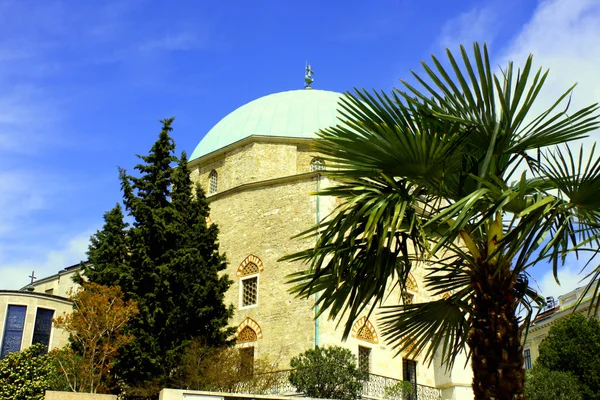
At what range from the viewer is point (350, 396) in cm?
1396

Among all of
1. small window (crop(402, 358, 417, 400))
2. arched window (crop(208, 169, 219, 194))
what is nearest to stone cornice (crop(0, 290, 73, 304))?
arched window (crop(208, 169, 219, 194))

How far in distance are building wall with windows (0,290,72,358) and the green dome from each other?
21.5ft

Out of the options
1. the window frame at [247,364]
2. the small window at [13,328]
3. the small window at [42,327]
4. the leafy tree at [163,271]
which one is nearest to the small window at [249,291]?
the window frame at [247,364]

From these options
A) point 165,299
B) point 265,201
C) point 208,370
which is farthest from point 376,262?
point 265,201

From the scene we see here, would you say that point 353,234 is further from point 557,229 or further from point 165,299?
point 165,299

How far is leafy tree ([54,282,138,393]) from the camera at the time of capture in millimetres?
11891

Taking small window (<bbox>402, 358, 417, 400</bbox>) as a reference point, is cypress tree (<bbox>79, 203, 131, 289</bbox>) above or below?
above

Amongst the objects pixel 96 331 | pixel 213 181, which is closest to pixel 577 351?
pixel 213 181

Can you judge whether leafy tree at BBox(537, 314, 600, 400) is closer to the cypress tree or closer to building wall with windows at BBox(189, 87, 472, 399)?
building wall with windows at BBox(189, 87, 472, 399)

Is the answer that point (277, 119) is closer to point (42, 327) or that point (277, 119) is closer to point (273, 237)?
point (273, 237)

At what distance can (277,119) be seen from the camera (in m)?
21.1

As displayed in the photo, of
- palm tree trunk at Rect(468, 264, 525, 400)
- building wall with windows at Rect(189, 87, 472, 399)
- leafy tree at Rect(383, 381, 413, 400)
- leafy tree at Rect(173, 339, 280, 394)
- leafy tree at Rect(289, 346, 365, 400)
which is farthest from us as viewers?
building wall with windows at Rect(189, 87, 472, 399)

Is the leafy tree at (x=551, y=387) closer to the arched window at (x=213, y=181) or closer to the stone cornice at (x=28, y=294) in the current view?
the arched window at (x=213, y=181)

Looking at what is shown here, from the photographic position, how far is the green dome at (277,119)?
812 inches
